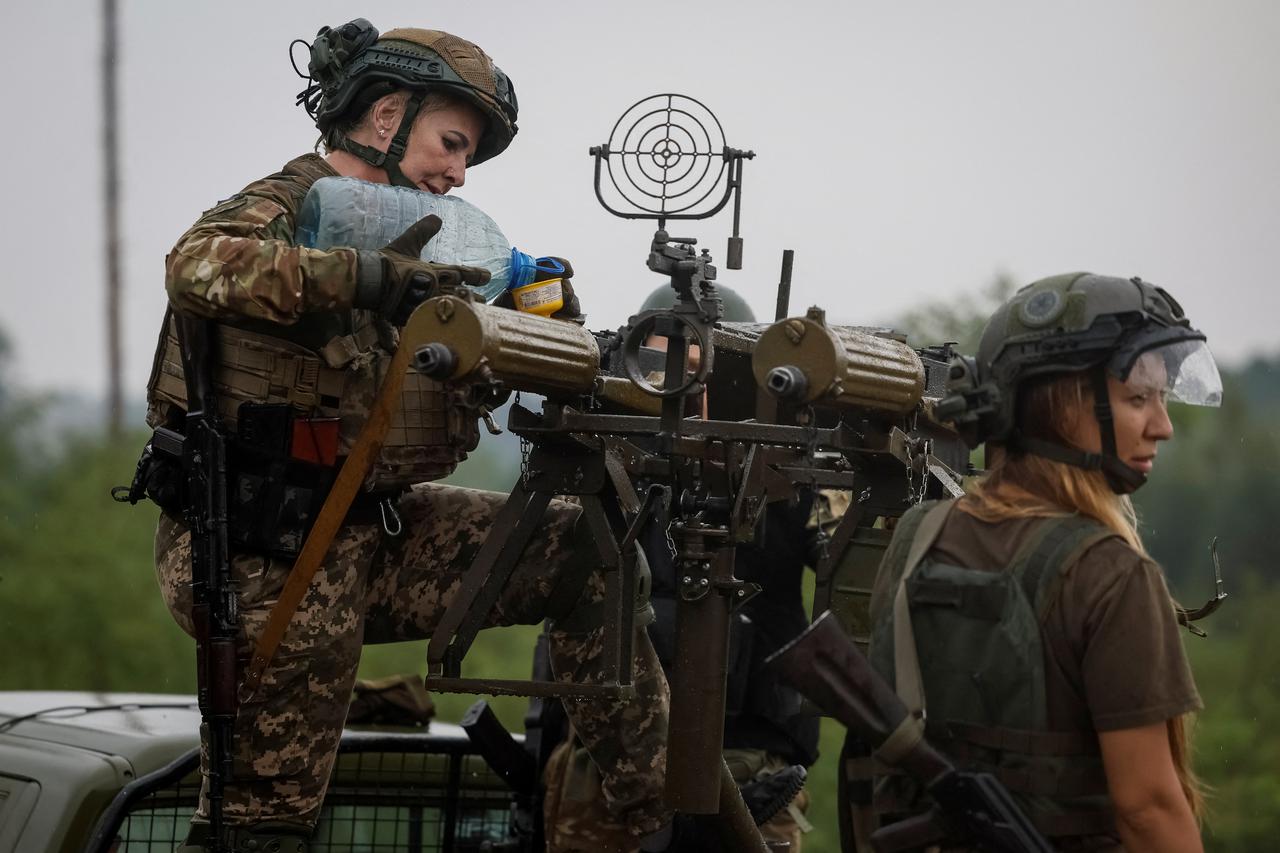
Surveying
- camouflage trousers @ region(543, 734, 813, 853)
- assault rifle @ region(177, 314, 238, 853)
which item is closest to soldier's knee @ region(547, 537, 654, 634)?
camouflage trousers @ region(543, 734, 813, 853)

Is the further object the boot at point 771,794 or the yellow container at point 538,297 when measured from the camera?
the boot at point 771,794

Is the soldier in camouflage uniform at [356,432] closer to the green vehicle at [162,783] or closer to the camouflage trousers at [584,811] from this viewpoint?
the camouflage trousers at [584,811]

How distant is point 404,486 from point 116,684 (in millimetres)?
9030

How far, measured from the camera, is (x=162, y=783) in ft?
16.7

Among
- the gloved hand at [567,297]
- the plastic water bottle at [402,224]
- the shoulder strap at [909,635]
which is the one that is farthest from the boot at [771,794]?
the shoulder strap at [909,635]

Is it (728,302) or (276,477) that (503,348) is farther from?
(728,302)

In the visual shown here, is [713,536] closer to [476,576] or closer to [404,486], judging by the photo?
[476,576]

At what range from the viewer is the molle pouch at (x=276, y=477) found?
4.93m

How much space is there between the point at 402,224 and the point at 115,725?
1922 mm

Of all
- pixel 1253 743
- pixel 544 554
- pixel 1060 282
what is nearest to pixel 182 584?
pixel 544 554

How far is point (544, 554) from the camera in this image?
5258 millimetres

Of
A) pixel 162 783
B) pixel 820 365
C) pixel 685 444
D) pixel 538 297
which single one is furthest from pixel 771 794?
pixel 820 365

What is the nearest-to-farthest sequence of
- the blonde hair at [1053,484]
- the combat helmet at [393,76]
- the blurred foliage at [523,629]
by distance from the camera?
the blonde hair at [1053,484] < the combat helmet at [393,76] < the blurred foliage at [523,629]

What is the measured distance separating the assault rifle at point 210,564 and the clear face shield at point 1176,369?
2.48m
